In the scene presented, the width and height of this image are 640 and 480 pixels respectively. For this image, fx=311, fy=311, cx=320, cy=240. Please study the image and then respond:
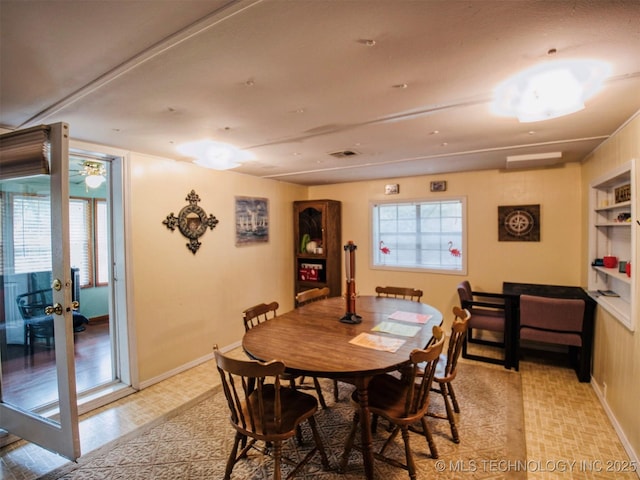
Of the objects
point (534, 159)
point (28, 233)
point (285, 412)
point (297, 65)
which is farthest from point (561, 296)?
point (28, 233)

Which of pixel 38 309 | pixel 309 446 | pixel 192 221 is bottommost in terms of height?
pixel 309 446

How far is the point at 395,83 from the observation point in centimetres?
164

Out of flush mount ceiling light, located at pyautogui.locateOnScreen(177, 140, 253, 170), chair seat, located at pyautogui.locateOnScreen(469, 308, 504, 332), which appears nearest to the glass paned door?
flush mount ceiling light, located at pyautogui.locateOnScreen(177, 140, 253, 170)

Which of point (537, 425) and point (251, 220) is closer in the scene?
point (537, 425)

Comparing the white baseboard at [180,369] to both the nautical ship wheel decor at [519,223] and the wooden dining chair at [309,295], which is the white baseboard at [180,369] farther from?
the nautical ship wheel decor at [519,223]

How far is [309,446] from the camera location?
2205mm

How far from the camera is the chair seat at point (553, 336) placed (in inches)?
119

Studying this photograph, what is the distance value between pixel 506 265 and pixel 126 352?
4.47 m

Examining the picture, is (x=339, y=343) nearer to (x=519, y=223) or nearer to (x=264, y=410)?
(x=264, y=410)

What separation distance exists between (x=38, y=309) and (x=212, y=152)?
179cm

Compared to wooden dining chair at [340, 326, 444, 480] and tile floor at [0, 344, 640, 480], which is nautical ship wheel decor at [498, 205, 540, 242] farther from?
wooden dining chair at [340, 326, 444, 480]

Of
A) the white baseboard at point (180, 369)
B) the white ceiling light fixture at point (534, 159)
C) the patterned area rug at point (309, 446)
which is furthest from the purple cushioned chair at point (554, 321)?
the white baseboard at point (180, 369)

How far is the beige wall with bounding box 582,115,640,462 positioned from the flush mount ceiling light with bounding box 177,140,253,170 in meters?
3.07

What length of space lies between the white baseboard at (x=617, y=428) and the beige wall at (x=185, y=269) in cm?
376
